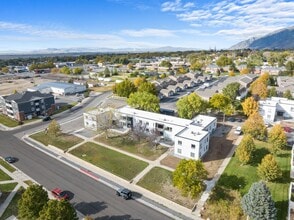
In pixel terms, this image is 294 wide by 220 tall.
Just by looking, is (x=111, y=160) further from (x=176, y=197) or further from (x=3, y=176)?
(x=3, y=176)

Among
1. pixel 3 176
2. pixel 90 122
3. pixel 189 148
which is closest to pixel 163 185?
pixel 189 148

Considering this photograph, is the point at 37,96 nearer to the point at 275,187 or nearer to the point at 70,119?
the point at 70,119

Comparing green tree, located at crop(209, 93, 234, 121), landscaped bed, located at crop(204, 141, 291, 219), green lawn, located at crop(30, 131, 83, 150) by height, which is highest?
green tree, located at crop(209, 93, 234, 121)

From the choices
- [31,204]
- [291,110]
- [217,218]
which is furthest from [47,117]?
[291,110]

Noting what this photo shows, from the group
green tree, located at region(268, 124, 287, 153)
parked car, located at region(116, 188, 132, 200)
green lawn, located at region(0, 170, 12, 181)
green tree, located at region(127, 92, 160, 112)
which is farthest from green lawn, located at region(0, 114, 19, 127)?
green tree, located at region(268, 124, 287, 153)

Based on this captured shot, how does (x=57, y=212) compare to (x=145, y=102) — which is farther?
(x=145, y=102)

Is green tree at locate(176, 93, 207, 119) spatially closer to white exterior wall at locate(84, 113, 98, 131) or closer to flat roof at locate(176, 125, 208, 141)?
flat roof at locate(176, 125, 208, 141)

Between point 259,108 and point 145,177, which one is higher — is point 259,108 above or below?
above
